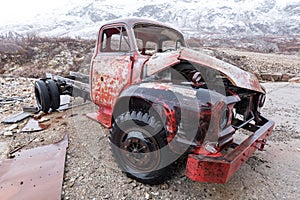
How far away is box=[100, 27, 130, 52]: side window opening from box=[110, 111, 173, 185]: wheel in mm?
1151

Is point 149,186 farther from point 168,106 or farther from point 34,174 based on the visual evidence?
point 34,174

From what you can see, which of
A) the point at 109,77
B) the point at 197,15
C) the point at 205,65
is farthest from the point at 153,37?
the point at 197,15

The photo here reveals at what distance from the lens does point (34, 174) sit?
242 centimetres

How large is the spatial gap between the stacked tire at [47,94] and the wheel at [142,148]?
245cm

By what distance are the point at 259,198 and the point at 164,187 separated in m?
1.02

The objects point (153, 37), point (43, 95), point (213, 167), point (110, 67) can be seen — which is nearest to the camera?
point (213, 167)

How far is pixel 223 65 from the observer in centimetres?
235

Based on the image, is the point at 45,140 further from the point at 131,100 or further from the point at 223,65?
the point at 223,65

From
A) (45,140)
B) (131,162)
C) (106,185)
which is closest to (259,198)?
(131,162)

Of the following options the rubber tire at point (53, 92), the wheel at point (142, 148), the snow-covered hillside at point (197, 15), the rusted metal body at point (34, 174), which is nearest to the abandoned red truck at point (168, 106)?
the wheel at point (142, 148)

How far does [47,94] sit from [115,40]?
6.69 feet

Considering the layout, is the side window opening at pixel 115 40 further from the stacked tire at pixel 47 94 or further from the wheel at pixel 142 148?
the stacked tire at pixel 47 94

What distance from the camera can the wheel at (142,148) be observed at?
2.09 metres

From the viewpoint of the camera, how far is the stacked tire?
4.15 meters
